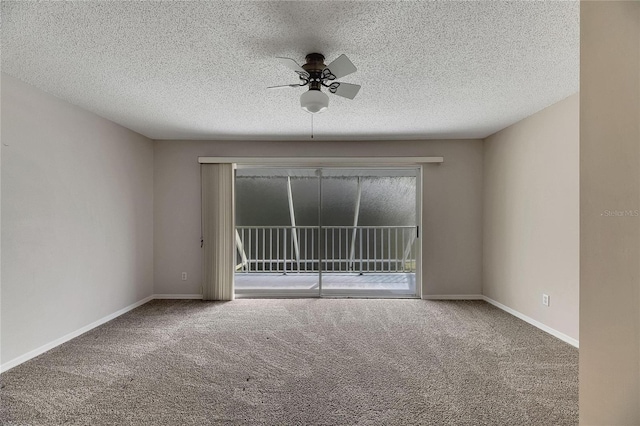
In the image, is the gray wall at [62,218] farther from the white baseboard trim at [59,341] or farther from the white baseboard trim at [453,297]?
the white baseboard trim at [453,297]

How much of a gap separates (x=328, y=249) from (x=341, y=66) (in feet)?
14.1

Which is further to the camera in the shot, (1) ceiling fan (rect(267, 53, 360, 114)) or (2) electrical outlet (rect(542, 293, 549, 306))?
(2) electrical outlet (rect(542, 293, 549, 306))

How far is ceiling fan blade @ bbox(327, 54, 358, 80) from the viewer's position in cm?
181

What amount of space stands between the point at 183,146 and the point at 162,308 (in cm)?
218

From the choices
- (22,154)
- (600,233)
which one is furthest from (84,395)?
(600,233)

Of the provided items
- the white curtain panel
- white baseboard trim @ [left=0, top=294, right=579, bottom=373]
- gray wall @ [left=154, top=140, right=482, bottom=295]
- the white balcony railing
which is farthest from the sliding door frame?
the white balcony railing

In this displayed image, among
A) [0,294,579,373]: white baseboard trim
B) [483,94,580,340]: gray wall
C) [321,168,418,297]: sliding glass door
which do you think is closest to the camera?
[0,294,579,373]: white baseboard trim

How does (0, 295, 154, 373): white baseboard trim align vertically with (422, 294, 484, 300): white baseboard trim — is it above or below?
above

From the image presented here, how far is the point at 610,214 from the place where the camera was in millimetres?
935

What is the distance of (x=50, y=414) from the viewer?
71.8 inches

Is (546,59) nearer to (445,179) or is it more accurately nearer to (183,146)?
(445,179)

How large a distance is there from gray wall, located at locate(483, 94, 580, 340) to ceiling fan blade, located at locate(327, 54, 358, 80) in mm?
2139

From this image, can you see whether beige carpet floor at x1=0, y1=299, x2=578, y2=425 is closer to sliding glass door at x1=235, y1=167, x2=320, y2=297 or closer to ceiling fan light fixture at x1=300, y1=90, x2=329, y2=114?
ceiling fan light fixture at x1=300, y1=90, x2=329, y2=114

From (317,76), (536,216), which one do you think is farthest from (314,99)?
(536,216)
